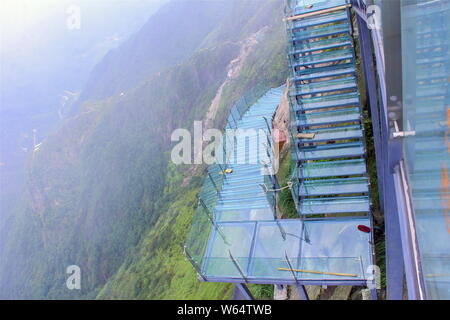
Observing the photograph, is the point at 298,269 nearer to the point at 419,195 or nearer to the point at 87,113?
the point at 419,195

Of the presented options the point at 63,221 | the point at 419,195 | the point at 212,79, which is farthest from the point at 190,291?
the point at 63,221

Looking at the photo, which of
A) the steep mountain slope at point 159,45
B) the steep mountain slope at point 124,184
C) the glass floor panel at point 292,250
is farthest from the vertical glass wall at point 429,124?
the steep mountain slope at point 159,45

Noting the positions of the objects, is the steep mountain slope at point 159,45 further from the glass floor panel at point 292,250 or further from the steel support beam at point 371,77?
the glass floor panel at point 292,250

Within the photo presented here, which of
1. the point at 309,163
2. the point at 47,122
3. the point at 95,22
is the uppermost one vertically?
the point at 95,22

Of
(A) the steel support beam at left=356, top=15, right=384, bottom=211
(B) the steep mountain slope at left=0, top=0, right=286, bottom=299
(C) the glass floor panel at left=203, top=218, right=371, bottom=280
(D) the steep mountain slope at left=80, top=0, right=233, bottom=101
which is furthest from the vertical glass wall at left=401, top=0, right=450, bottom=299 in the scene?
(D) the steep mountain slope at left=80, top=0, right=233, bottom=101

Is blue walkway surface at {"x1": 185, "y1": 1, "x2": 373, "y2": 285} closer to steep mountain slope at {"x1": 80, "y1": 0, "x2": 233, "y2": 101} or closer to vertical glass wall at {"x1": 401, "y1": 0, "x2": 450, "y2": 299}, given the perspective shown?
vertical glass wall at {"x1": 401, "y1": 0, "x2": 450, "y2": 299}

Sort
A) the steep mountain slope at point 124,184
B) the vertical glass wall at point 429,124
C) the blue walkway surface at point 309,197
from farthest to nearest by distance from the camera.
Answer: the steep mountain slope at point 124,184 → the blue walkway surface at point 309,197 → the vertical glass wall at point 429,124
